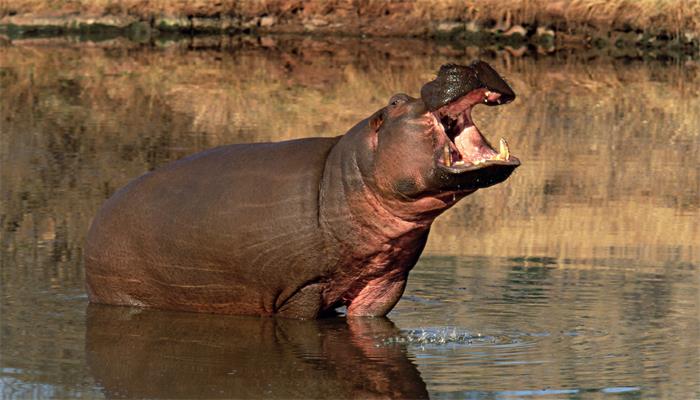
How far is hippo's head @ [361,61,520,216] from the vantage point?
26.7 feet

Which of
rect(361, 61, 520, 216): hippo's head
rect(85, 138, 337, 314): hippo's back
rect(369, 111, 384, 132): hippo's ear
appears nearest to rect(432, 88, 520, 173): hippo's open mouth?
rect(361, 61, 520, 216): hippo's head

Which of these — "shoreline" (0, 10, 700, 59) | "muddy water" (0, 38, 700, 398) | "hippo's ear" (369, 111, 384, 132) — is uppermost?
"hippo's ear" (369, 111, 384, 132)

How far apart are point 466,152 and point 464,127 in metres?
0.13

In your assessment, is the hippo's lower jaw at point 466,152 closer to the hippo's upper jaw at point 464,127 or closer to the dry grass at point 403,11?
the hippo's upper jaw at point 464,127

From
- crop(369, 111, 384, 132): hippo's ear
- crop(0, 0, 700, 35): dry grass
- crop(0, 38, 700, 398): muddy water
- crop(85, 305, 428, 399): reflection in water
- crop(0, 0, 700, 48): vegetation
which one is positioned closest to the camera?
crop(85, 305, 428, 399): reflection in water

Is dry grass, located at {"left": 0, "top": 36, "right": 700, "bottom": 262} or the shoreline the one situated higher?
dry grass, located at {"left": 0, "top": 36, "right": 700, "bottom": 262}

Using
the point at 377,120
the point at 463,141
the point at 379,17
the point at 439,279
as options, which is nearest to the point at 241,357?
the point at 377,120

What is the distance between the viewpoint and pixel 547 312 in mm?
9477

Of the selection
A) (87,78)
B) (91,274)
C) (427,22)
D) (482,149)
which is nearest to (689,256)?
(482,149)

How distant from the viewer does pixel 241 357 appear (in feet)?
27.7

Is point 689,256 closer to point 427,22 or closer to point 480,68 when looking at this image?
point 480,68

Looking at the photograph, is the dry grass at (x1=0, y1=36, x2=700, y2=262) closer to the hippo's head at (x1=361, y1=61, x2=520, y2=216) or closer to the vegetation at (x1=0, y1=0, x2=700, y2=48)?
the hippo's head at (x1=361, y1=61, x2=520, y2=216)

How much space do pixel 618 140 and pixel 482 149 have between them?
10.7 metres

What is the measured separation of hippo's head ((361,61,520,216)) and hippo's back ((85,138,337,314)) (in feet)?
1.85
